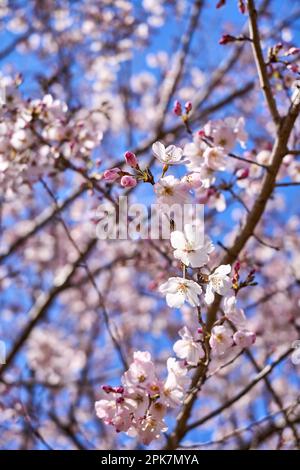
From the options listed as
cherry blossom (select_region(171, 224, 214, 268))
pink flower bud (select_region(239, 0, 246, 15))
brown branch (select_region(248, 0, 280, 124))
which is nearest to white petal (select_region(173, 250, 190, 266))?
cherry blossom (select_region(171, 224, 214, 268))

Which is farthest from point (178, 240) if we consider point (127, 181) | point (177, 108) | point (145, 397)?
point (177, 108)

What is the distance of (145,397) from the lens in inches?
74.7

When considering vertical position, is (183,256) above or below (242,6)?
below

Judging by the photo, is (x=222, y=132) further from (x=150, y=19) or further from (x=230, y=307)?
(x=150, y=19)

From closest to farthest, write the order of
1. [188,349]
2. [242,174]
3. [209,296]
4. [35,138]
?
1. [209,296]
2. [188,349]
3. [242,174]
4. [35,138]

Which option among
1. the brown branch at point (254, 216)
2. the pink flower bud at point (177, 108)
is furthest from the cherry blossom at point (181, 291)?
the pink flower bud at point (177, 108)

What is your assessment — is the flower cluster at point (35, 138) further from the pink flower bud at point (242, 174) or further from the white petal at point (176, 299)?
the white petal at point (176, 299)

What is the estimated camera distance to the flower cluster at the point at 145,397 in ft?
6.27

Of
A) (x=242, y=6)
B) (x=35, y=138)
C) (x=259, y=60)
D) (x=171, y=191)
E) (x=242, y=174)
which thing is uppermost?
(x=35, y=138)

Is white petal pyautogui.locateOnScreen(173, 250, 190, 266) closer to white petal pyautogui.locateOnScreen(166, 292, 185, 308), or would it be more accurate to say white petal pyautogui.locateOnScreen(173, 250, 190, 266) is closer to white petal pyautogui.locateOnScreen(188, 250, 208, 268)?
white petal pyautogui.locateOnScreen(188, 250, 208, 268)

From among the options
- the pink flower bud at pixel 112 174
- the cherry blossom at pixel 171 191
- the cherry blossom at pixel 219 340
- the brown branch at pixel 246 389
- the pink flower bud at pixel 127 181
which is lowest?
the cherry blossom at pixel 219 340

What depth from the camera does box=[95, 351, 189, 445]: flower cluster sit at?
191 centimetres

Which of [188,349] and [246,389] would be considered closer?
[188,349]

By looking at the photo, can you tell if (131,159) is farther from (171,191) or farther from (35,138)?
(35,138)
